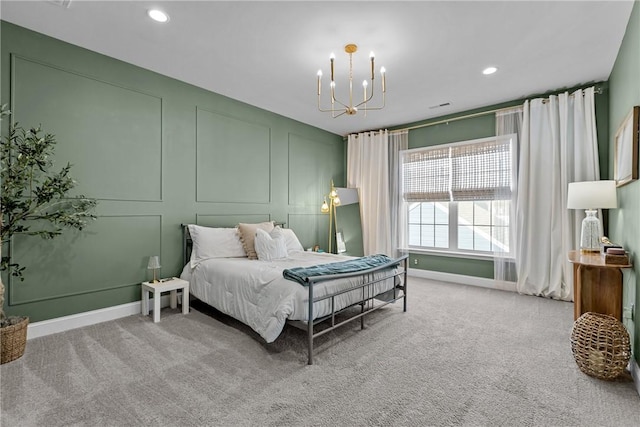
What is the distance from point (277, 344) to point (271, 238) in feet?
4.54

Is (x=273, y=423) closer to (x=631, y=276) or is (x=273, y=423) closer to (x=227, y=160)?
(x=631, y=276)

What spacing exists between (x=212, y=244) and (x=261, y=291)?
128cm

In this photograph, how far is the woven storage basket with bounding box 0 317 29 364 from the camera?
2270 mm

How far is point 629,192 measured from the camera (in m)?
2.56

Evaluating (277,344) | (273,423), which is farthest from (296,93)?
(273,423)

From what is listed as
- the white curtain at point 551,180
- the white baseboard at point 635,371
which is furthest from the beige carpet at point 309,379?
the white curtain at point 551,180

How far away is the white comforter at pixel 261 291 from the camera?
244 cm

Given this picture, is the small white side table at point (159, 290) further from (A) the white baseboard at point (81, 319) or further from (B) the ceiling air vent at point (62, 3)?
(B) the ceiling air vent at point (62, 3)

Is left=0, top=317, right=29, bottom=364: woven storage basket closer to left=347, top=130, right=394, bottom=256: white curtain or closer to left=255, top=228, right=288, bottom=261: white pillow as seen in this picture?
left=255, top=228, right=288, bottom=261: white pillow

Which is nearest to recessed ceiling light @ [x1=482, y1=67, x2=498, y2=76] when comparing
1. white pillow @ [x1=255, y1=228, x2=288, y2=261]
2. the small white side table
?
white pillow @ [x1=255, y1=228, x2=288, y2=261]

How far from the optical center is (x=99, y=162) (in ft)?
10.4

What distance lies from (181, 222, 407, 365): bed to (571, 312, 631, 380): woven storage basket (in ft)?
5.20

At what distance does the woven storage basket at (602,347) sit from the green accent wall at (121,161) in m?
3.89

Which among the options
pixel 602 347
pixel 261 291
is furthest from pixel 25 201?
pixel 602 347
